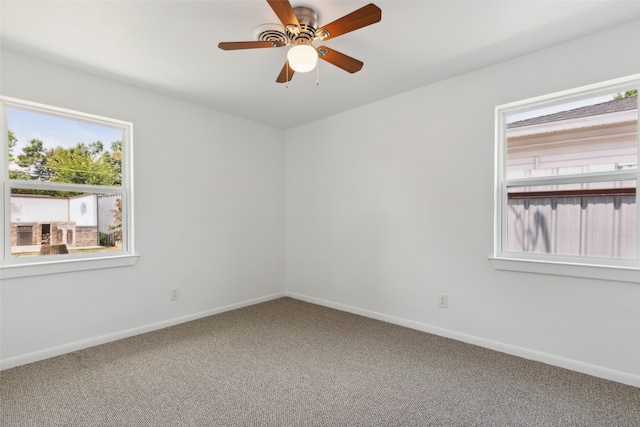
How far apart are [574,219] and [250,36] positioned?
2831 millimetres

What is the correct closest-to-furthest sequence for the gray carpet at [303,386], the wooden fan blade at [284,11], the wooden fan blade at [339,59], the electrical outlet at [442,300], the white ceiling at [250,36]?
the wooden fan blade at [284,11] → the gray carpet at [303,386] → the white ceiling at [250,36] → the wooden fan blade at [339,59] → the electrical outlet at [442,300]

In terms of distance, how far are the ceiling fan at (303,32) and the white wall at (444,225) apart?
4.23 ft

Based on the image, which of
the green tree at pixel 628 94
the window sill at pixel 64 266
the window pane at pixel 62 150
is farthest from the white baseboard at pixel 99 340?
the green tree at pixel 628 94

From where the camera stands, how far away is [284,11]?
1.67 metres

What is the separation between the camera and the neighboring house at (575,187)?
91.0 inches

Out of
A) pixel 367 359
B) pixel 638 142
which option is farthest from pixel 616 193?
pixel 367 359

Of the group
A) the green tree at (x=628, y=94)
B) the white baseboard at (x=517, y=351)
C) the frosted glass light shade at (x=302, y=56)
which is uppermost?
the frosted glass light shade at (x=302, y=56)

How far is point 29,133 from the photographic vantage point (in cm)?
264

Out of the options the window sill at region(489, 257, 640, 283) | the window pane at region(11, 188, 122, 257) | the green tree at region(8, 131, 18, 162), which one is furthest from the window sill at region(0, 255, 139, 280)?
the window sill at region(489, 257, 640, 283)

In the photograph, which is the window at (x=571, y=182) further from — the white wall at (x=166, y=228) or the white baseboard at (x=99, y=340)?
the white baseboard at (x=99, y=340)

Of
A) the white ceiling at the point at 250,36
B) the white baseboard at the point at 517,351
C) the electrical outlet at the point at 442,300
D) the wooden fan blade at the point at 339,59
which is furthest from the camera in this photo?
the electrical outlet at the point at 442,300

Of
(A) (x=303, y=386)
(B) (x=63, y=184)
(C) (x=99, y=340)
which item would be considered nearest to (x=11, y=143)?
(B) (x=63, y=184)

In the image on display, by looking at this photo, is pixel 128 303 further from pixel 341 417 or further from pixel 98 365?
pixel 341 417

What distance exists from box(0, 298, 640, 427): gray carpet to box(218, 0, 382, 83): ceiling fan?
6.80 ft
